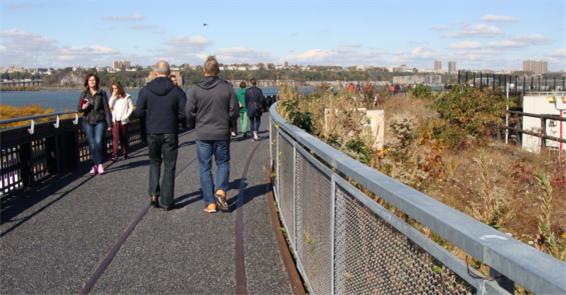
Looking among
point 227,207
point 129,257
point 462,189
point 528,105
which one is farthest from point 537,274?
point 528,105

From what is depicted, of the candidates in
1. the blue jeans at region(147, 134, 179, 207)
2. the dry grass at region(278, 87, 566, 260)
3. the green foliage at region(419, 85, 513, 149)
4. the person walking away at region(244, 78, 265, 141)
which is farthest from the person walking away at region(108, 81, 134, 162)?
the green foliage at region(419, 85, 513, 149)

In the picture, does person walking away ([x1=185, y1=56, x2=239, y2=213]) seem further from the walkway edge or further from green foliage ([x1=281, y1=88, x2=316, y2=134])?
green foliage ([x1=281, y1=88, x2=316, y2=134])

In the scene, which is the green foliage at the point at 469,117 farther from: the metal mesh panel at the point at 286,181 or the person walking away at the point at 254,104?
the metal mesh panel at the point at 286,181

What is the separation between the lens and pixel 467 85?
17.4 meters

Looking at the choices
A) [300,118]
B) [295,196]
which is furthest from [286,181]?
[295,196]

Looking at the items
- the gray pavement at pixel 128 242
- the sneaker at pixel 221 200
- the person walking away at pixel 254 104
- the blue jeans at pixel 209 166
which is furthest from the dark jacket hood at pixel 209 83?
the person walking away at pixel 254 104

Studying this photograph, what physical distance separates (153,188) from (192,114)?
1.32 m

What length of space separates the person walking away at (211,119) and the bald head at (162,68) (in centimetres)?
Result: 58

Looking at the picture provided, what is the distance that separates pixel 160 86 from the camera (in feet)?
26.2

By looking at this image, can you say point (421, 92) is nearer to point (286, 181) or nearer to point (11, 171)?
point (11, 171)

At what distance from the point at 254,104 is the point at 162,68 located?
10.4 metres

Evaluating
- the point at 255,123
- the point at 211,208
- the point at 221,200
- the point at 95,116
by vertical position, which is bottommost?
the point at 211,208

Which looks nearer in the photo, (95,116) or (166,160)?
(166,160)

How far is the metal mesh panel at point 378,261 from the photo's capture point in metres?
1.93
